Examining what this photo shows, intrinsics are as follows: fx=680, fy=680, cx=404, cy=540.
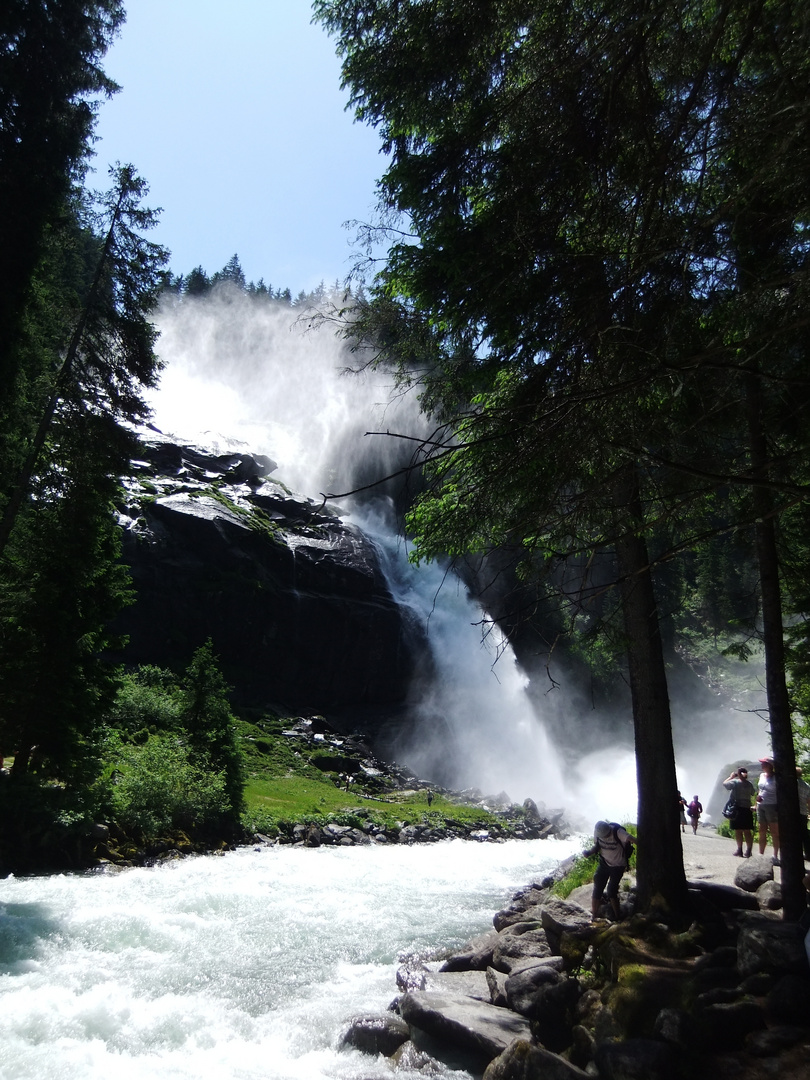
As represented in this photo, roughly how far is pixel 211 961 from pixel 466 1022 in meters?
4.40

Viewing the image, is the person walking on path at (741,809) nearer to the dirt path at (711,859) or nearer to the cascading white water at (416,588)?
the dirt path at (711,859)

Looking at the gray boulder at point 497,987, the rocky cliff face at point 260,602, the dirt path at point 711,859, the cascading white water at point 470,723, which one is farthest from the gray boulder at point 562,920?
the rocky cliff face at point 260,602

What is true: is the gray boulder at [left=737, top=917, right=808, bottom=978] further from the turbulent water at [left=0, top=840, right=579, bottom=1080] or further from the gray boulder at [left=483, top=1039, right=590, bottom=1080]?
the turbulent water at [left=0, top=840, right=579, bottom=1080]

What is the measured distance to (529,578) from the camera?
22.9 ft

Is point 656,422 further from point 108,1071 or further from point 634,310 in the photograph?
point 108,1071

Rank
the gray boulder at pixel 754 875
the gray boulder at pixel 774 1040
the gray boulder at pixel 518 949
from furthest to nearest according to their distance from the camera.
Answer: the gray boulder at pixel 754 875 → the gray boulder at pixel 518 949 → the gray boulder at pixel 774 1040

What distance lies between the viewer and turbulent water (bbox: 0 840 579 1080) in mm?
6789

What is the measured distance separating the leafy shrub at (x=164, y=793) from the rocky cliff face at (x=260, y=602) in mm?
24373

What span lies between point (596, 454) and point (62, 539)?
49.6ft

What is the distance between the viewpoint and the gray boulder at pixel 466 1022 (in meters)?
6.75

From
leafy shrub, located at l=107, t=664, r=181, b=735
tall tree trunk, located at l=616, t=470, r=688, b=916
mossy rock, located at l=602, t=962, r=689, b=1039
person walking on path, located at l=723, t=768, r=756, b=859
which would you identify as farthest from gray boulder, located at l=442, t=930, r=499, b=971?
leafy shrub, located at l=107, t=664, r=181, b=735

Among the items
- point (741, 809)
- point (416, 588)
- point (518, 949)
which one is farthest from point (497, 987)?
point (416, 588)

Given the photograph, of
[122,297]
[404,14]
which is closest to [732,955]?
[404,14]

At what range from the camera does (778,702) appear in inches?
311
